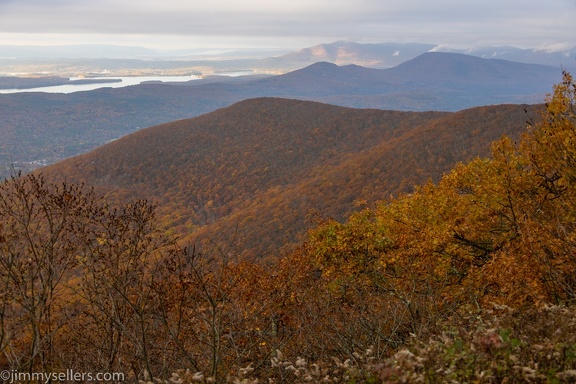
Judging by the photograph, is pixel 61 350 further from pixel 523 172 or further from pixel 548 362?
pixel 523 172

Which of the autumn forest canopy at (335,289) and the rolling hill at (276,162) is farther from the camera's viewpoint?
the rolling hill at (276,162)

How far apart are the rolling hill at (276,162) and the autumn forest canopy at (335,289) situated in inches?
1510

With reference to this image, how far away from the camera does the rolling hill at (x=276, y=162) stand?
8538cm

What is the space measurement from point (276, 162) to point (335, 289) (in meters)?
124

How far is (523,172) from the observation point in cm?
2041

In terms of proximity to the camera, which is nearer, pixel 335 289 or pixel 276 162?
pixel 335 289

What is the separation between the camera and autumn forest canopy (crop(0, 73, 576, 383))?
6.66 m

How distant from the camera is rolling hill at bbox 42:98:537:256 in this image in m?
85.4

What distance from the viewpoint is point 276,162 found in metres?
144

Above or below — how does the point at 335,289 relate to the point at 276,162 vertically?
above

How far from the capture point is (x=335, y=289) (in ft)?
70.4

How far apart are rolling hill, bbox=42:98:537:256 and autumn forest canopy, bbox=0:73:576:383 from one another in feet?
126

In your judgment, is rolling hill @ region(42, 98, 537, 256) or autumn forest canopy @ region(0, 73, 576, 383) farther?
rolling hill @ region(42, 98, 537, 256)

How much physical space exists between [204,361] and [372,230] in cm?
1512
